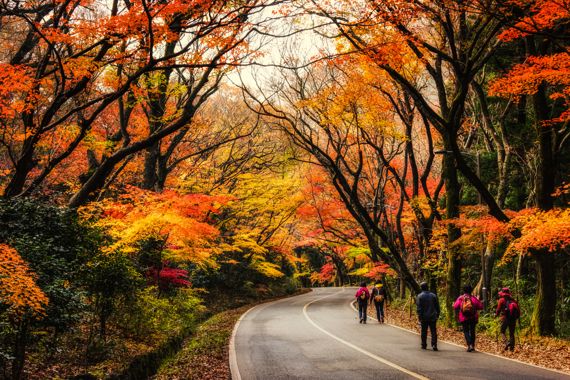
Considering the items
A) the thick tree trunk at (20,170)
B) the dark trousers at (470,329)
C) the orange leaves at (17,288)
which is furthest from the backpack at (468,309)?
the thick tree trunk at (20,170)

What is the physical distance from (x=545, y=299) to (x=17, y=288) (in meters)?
13.5

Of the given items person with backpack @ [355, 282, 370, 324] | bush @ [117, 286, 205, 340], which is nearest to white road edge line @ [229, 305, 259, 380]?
bush @ [117, 286, 205, 340]

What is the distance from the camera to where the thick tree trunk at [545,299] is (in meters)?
12.9

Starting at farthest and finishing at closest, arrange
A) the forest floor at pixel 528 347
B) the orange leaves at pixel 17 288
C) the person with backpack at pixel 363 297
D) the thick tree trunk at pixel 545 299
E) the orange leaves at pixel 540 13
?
the person with backpack at pixel 363 297, the thick tree trunk at pixel 545 299, the orange leaves at pixel 540 13, the forest floor at pixel 528 347, the orange leaves at pixel 17 288

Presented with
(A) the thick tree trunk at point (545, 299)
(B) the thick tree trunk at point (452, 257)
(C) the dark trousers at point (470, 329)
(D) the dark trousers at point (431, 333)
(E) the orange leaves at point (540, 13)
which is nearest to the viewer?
(E) the orange leaves at point (540, 13)

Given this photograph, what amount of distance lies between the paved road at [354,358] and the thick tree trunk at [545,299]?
307 cm

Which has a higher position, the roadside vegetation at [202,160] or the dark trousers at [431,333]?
the roadside vegetation at [202,160]

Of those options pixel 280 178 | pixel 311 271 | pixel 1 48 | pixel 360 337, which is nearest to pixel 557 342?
pixel 360 337

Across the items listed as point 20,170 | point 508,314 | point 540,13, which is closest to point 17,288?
A: point 20,170

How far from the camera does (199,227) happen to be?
14906 mm

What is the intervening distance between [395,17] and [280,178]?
1755 cm

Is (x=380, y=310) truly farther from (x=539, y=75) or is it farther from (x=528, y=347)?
(x=539, y=75)

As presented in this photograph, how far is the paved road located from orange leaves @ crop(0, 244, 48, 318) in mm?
4013

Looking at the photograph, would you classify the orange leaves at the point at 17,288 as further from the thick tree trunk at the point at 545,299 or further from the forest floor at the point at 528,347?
the thick tree trunk at the point at 545,299
